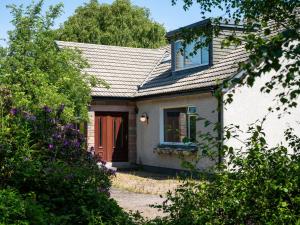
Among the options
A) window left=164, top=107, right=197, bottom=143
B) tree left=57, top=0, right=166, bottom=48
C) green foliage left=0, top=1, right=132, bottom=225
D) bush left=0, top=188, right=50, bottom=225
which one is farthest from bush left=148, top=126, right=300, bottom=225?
tree left=57, top=0, right=166, bottom=48

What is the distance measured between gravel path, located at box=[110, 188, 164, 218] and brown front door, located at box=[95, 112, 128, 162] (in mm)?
6275

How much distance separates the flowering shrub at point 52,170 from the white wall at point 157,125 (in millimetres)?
6915

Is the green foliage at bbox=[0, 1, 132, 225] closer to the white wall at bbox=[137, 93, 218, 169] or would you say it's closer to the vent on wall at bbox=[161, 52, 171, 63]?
the white wall at bbox=[137, 93, 218, 169]

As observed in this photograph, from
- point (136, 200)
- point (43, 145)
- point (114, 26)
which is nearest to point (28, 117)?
point (43, 145)

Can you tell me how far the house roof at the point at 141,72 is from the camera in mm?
16748

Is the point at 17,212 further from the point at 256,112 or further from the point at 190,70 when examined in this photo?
the point at 190,70

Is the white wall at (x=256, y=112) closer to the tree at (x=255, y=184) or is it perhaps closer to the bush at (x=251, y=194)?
the tree at (x=255, y=184)

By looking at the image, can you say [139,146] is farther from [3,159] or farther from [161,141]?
[3,159]

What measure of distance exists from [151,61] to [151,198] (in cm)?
1242

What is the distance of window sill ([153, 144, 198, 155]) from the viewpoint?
16.0 metres

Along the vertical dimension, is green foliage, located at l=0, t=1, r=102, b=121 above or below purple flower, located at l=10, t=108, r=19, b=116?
above

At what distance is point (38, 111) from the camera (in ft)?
32.3

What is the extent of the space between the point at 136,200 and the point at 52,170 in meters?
4.52

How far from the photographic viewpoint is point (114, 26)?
4619 centimetres
